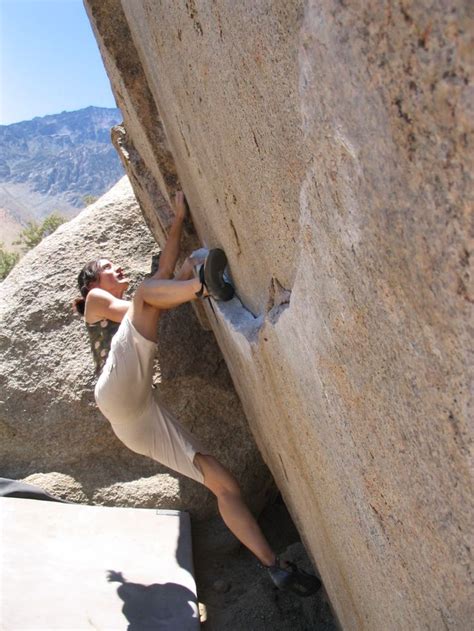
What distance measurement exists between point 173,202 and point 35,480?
1816 millimetres

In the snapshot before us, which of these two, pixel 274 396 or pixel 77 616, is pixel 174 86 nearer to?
pixel 274 396

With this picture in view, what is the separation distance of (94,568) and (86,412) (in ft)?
3.76

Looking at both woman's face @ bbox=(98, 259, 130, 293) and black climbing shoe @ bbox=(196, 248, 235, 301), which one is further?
woman's face @ bbox=(98, 259, 130, 293)

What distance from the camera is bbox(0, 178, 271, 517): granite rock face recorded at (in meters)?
3.78

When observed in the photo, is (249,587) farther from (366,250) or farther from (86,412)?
(366,250)

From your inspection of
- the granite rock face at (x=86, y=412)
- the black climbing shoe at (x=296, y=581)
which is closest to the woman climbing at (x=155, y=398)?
the black climbing shoe at (x=296, y=581)

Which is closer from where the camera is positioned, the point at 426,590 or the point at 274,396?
the point at 426,590

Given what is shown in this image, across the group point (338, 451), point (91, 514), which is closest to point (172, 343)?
point (91, 514)

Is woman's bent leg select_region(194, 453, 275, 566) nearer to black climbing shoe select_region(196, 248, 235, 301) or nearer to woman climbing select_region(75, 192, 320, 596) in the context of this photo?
woman climbing select_region(75, 192, 320, 596)

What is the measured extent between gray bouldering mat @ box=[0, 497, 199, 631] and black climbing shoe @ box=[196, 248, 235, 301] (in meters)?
1.32

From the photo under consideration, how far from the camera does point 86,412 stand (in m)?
3.92

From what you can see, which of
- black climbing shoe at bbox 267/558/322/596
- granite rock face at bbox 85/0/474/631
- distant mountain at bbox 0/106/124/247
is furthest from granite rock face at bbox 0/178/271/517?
distant mountain at bbox 0/106/124/247

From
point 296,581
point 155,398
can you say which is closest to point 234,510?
point 296,581

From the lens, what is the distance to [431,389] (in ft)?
2.71
